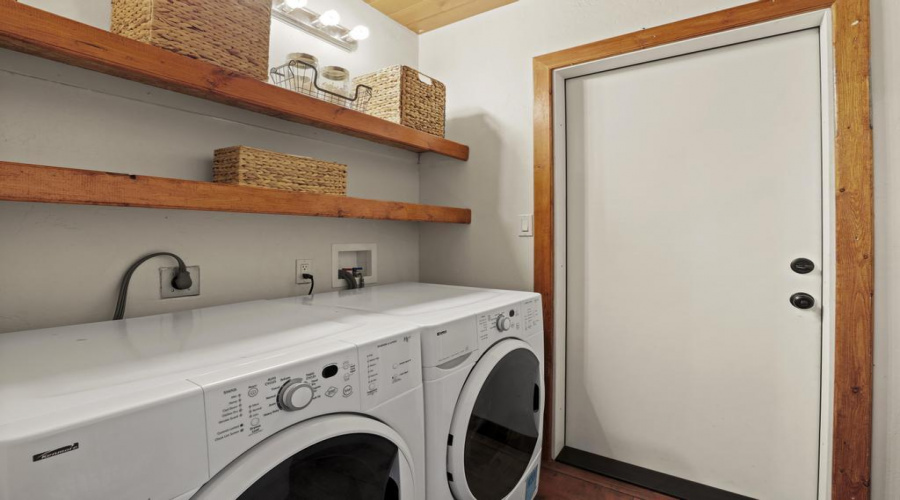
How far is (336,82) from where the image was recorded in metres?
1.56

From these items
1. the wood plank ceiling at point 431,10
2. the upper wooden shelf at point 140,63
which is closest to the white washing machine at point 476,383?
the upper wooden shelf at point 140,63

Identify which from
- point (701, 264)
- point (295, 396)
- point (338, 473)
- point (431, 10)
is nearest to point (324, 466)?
point (338, 473)

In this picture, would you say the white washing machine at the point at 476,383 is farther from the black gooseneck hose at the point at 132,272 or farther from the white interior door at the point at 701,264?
the white interior door at the point at 701,264

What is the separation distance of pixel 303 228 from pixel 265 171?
45 cm

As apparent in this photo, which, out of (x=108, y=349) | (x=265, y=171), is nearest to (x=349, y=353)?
(x=108, y=349)

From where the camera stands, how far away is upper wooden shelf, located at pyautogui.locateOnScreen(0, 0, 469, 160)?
839 millimetres

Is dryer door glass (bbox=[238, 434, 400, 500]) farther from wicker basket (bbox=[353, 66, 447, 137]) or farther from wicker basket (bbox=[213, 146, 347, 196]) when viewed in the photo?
wicker basket (bbox=[353, 66, 447, 137])

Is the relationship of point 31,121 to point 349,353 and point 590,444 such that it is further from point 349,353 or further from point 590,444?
point 590,444

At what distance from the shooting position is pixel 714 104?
5.29 feet

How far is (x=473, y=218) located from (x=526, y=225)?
11.2 inches

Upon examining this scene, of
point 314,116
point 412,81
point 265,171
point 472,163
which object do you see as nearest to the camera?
point 265,171

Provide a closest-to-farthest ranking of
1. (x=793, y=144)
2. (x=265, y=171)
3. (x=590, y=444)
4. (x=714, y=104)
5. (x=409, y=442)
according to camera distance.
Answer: (x=409, y=442) < (x=265, y=171) < (x=793, y=144) < (x=714, y=104) < (x=590, y=444)

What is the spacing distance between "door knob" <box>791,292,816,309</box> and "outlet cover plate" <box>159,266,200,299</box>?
2.01m

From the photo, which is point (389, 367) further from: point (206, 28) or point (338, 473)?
point (206, 28)
